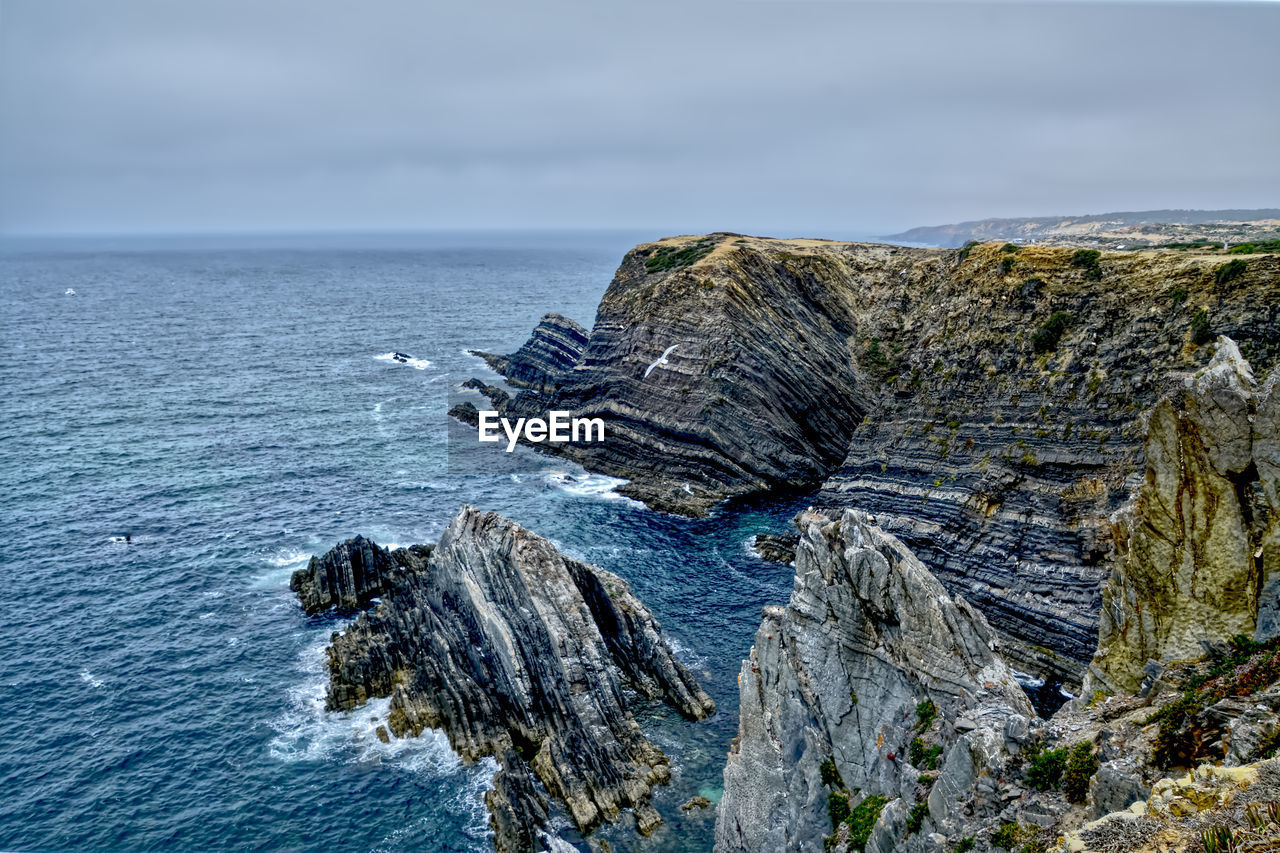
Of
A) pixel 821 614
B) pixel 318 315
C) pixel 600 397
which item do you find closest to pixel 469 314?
pixel 318 315

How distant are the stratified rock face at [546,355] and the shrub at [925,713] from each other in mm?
89374

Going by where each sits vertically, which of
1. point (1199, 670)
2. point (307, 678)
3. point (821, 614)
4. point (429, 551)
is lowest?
point (307, 678)

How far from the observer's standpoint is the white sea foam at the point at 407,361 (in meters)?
131

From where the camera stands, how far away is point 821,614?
28344mm

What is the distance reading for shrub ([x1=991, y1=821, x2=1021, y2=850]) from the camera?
18.0m

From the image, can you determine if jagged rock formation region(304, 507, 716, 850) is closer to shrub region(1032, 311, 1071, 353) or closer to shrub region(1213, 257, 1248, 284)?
shrub region(1032, 311, 1071, 353)

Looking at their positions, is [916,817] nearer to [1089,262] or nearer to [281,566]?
[1089,262]

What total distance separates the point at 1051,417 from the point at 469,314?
15911 centimetres

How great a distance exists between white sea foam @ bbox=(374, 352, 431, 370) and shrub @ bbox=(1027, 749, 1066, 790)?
399 ft

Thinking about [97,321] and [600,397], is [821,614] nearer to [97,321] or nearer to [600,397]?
[600,397]

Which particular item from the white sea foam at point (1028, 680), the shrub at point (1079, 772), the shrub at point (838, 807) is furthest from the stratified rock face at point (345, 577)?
the shrub at point (1079, 772)

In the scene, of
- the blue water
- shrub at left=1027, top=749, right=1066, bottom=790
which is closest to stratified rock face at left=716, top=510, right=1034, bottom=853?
shrub at left=1027, top=749, right=1066, bottom=790

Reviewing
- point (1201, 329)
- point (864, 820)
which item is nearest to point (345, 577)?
point (864, 820)

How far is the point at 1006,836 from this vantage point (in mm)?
18219
